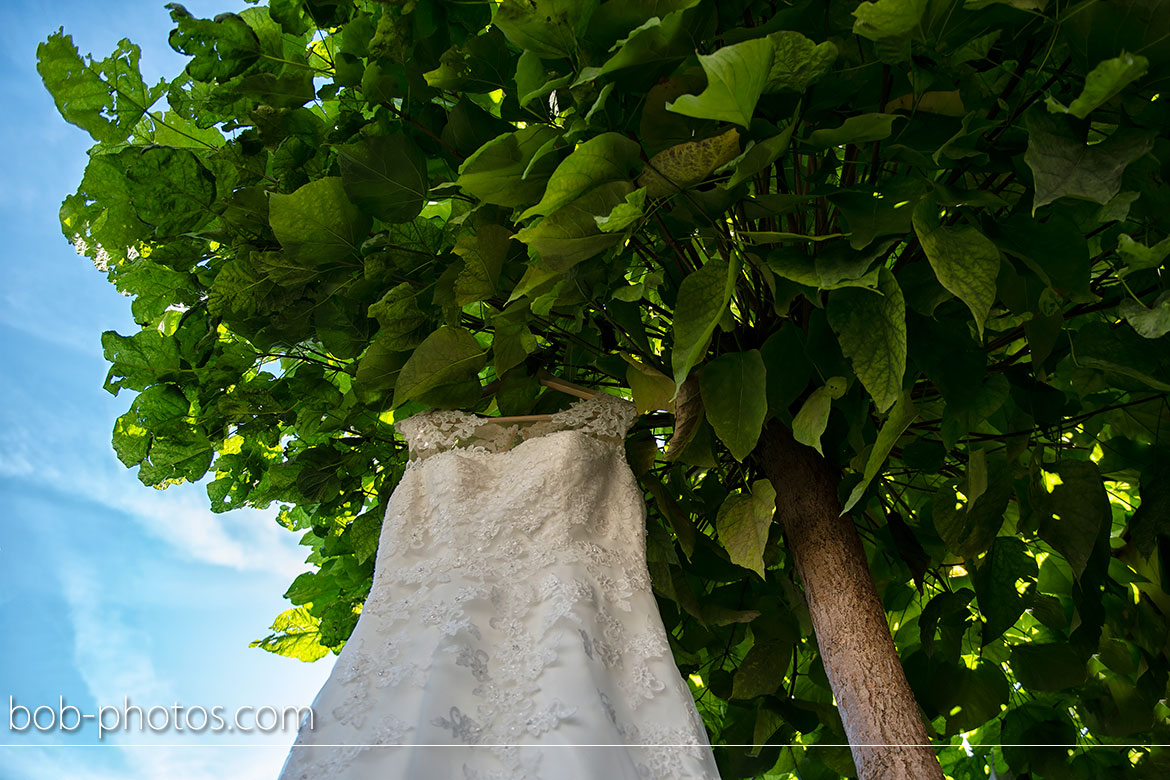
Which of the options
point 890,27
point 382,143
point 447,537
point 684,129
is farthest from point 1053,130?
point 447,537

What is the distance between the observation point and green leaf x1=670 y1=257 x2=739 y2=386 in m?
0.58

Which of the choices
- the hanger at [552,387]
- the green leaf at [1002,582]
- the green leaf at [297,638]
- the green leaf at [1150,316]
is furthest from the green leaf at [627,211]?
the green leaf at [297,638]

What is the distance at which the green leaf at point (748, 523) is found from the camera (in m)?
0.69

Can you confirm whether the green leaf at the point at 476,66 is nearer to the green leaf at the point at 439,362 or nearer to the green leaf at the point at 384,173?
the green leaf at the point at 384,173

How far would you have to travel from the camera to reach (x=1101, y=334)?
0.63 meters

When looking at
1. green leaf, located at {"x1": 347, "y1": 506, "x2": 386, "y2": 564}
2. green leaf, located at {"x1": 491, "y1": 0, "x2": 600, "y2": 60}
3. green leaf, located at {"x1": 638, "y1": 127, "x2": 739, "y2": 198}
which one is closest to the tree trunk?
green leaf, located at {"x1": 638, "y1": 127, "x2": 739, "y2": 198}

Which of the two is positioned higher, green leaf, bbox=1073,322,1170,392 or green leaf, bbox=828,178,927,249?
green leaf, bbox=828,178,927,249

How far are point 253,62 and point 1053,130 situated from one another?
2.52 ft

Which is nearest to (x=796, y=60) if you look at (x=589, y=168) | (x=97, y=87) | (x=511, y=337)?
(x=589, y=168)

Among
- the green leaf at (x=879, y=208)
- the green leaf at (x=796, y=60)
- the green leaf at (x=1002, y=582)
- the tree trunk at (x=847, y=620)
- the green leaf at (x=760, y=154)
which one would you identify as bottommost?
the green leaf at (x=1002, y=582)

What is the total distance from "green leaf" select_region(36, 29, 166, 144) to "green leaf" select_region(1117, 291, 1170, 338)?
3.17 ft

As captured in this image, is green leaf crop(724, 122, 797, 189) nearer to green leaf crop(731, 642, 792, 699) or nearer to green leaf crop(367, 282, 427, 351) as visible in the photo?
green leaf crop(367, 282, 427, 351)

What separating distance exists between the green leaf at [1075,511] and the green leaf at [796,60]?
1.50ft

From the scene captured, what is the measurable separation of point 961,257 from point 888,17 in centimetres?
17
